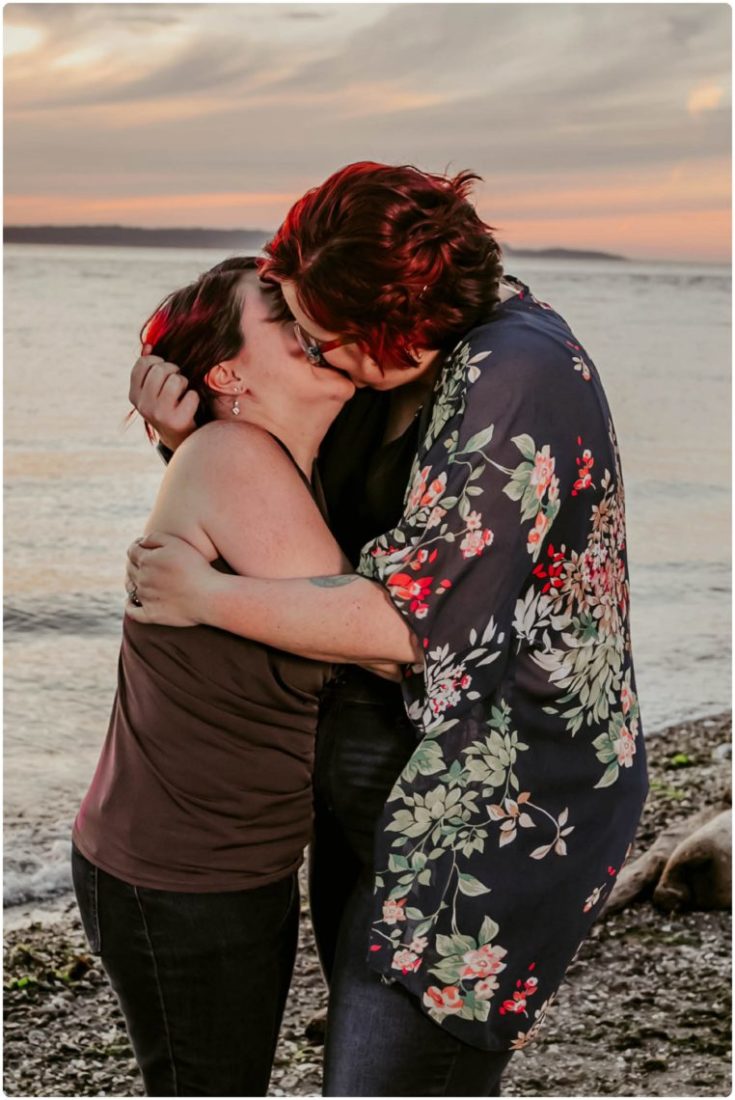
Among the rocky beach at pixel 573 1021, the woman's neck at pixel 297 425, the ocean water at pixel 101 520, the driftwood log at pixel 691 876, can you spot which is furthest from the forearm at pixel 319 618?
the ocean water at pixel 101 520

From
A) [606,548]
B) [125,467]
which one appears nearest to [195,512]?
[606,548]

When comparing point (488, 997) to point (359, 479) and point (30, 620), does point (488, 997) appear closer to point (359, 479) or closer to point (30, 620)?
point (359, 479)

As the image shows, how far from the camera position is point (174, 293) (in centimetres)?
204

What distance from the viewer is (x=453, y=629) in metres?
1.75

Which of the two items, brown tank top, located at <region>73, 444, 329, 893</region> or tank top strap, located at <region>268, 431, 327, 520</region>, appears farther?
tank top strap, located at <region>268, 431, 327, 520</region>

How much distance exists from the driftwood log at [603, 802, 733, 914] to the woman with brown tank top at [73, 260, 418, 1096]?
2.49 meters

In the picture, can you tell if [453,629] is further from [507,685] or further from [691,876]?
[691,876]

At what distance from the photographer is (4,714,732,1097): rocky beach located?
3457mm

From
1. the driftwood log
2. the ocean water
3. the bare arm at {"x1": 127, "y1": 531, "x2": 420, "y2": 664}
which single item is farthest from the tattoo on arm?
the ocean water

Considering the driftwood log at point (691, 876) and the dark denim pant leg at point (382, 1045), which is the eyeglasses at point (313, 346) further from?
the driftwood log at point (691, 876)

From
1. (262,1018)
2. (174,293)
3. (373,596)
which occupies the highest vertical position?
(174,293)

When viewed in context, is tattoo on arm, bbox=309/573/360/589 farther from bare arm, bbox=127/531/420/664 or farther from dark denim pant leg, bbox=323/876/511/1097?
dark denim pant leg, bbox=323/876/511/1097

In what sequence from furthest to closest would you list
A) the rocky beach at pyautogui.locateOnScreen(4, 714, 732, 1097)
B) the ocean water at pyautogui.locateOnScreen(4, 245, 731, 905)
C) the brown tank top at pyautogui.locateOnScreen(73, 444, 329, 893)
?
the ocean water at pyautogui.locateOnScreen(4, 245, 731, 905), the rocky beach at pyautogui.locateOnScreen(4, 714, 732, 1097), the brown tank top at pyautogui.locateOnScreen(73, 444, 329, 893)

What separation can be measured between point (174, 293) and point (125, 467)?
11.3 metres
